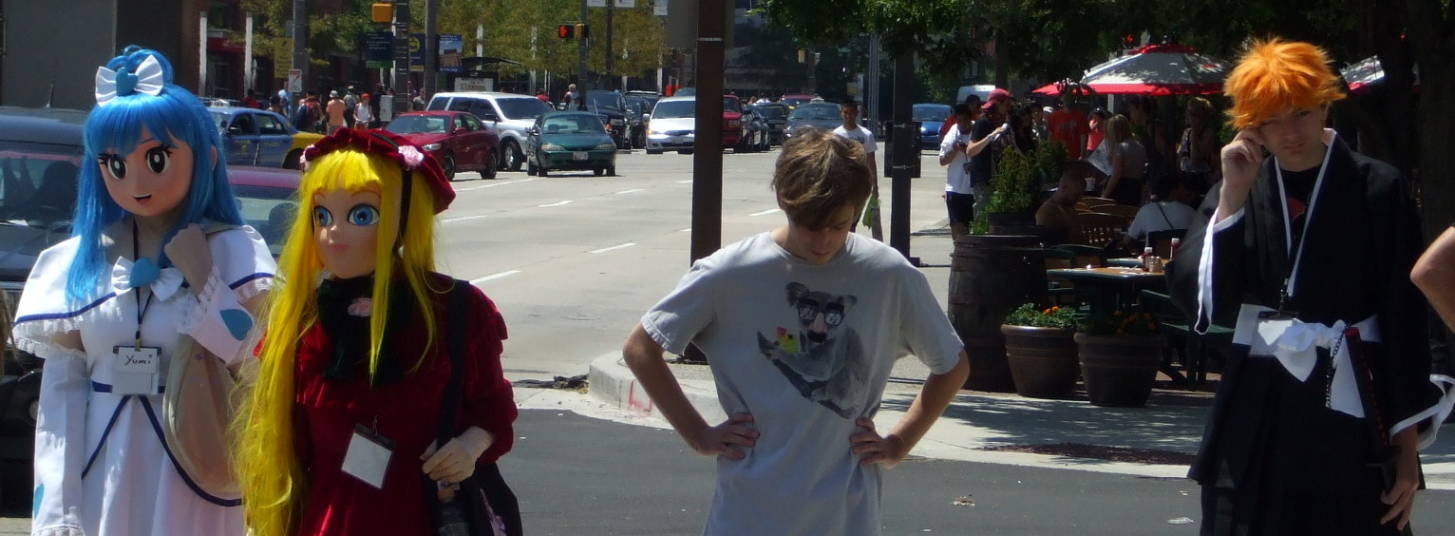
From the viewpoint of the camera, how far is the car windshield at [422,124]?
34.3 metres

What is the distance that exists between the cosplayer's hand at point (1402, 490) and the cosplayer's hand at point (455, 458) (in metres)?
2.05

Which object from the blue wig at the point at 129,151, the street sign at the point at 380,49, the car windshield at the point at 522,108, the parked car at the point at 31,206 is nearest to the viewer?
the blue wig at the point at 129,151

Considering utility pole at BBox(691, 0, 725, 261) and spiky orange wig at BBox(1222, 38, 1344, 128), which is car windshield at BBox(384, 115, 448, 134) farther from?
spiky orange wig at BBox(1222, 38, 1344, 128)

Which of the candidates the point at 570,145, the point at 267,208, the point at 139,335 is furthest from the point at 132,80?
the point at 570,145

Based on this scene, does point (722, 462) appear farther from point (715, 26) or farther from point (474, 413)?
point (715, 26)

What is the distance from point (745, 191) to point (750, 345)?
2927cm

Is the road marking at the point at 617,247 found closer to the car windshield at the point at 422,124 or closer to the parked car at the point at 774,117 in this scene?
the car windshield at the point at 422,124

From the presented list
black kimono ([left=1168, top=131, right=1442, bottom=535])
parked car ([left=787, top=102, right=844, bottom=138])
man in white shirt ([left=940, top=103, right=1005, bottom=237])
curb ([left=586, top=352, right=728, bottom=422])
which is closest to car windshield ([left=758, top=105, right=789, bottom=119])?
parked car ([left=787, top=102, right=844, bottom=138])

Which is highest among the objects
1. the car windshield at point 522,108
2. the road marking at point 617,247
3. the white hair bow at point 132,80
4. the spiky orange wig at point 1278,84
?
the car windshield at point 522,108

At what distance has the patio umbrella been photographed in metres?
17.8

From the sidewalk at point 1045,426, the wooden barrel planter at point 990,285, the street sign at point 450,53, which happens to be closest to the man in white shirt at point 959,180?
the sidewalk at point 1045,426

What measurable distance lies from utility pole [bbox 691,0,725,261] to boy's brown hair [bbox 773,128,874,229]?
7756mm

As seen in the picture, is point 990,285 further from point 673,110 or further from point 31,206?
point 673,110

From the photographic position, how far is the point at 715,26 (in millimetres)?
11273
